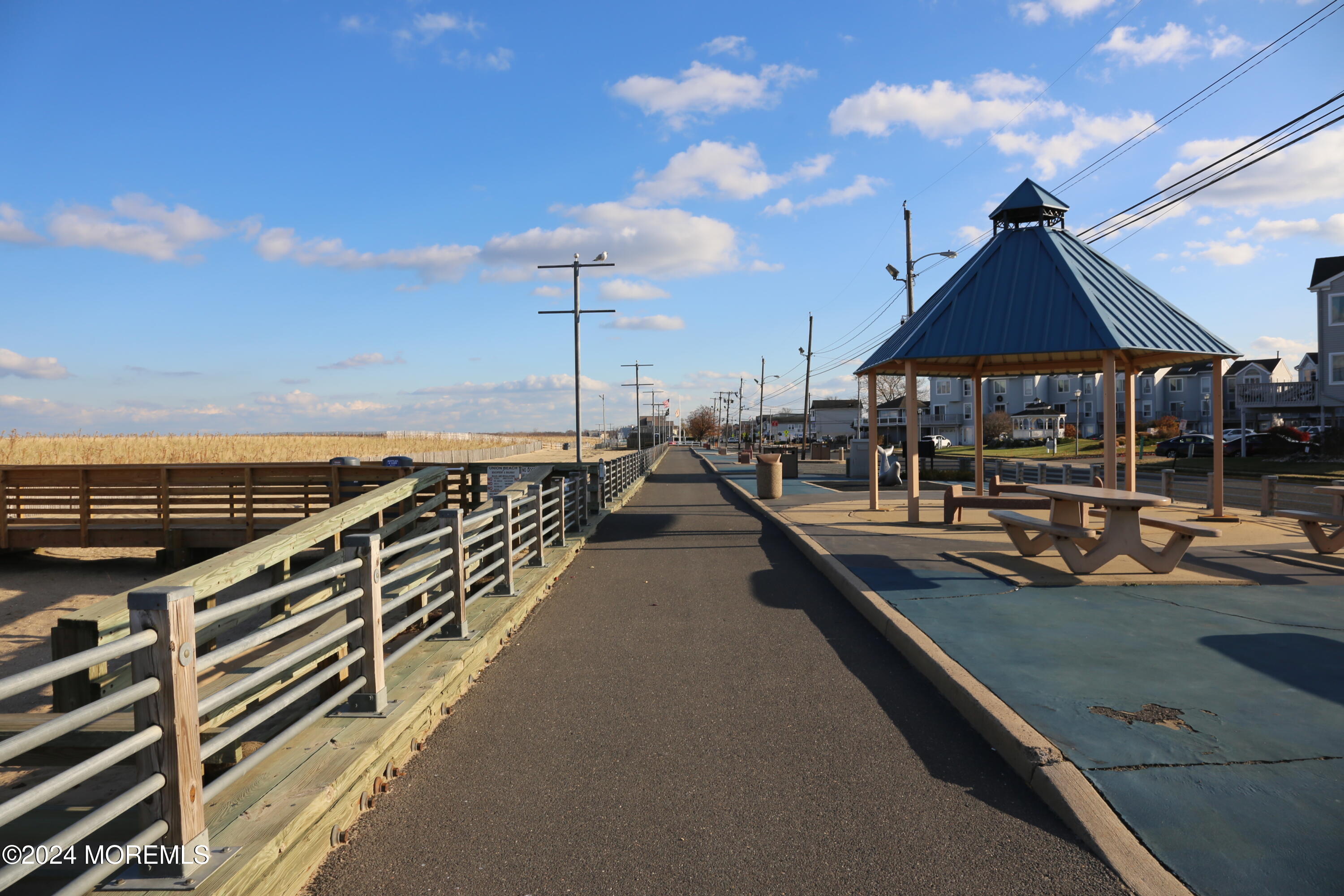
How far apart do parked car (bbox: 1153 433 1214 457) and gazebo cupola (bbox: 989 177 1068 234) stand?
110 ft

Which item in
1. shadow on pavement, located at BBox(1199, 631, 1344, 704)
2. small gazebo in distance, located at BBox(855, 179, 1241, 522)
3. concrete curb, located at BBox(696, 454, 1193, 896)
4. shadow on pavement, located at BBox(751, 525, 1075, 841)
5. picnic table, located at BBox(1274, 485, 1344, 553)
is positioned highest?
small gazebo in distance, located at BBox(855, 179, 1241, 522)

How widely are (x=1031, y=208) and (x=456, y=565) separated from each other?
13.8 m

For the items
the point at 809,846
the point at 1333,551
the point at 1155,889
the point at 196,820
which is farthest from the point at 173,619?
the point at 1333,551

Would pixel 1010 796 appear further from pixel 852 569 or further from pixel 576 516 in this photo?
pixel 576 516

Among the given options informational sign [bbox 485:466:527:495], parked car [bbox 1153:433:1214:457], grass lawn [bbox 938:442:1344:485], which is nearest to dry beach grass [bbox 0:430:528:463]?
informational sign [bbox 485:466:527:495]

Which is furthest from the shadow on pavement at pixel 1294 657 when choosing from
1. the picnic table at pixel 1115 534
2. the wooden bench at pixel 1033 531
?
the wooden bench at pixel 1033 531

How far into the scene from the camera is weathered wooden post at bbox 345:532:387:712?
14.1ft

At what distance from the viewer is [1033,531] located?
30.7ft

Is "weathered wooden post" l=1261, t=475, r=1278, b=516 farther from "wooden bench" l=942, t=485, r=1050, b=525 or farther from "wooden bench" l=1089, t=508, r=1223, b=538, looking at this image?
"wooden bench" l=1089, t=508, r=1223, b=538

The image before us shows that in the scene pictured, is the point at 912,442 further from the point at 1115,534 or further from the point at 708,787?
the point at 708,787

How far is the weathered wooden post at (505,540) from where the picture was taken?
782 cm

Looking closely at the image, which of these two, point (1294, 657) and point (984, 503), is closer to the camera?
point (1294, 657)

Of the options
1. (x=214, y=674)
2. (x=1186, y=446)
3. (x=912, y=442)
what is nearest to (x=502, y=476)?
(x=214, y=674)

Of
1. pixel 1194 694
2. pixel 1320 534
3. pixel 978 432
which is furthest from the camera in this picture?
pixel 978 432
